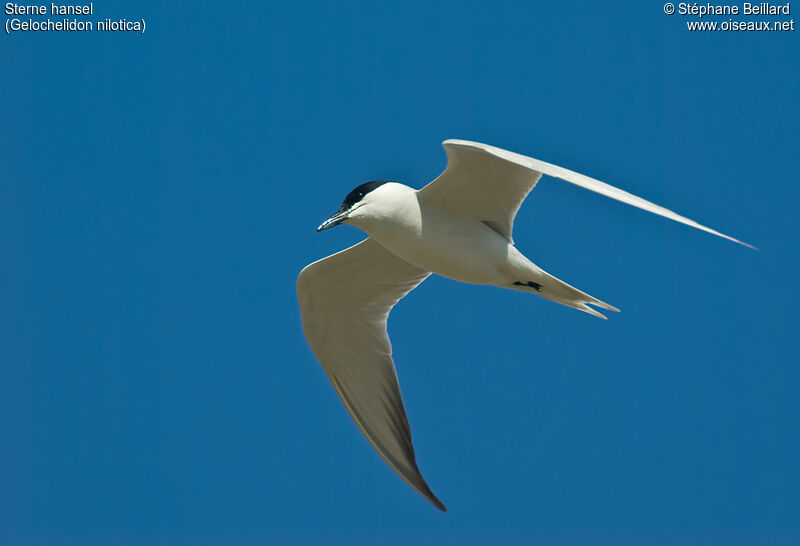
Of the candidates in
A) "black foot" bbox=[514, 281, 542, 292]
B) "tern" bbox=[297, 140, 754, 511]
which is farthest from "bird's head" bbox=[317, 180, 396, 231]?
"black foot" bbox=[514, 281, 542, 292]

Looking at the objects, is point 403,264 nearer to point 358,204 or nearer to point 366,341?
point 366,341

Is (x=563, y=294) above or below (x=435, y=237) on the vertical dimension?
below

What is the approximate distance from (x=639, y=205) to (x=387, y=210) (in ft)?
7.98

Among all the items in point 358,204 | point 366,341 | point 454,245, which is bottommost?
point 366,341

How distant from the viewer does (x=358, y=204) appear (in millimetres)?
7867

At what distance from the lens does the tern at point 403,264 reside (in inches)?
306

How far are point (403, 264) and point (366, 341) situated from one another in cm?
84

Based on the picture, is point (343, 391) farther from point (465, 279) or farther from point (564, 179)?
point (564, 179)

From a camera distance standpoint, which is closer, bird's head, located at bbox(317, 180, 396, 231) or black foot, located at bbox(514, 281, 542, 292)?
bird's head, located at bbox(317, 180, 396, 231)

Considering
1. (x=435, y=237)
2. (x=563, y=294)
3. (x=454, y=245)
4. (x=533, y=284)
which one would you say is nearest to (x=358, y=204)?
(x=435, y=237)

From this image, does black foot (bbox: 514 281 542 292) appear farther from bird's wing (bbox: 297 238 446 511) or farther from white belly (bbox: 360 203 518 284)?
bird's wing (bbox: 297 238 446 511)

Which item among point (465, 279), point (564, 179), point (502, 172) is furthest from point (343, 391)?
point (564, 179)

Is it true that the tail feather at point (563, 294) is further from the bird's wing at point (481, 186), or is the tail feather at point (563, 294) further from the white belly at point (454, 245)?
the bird's wing at point (481, 186)

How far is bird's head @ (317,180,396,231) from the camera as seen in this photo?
7.80 m
